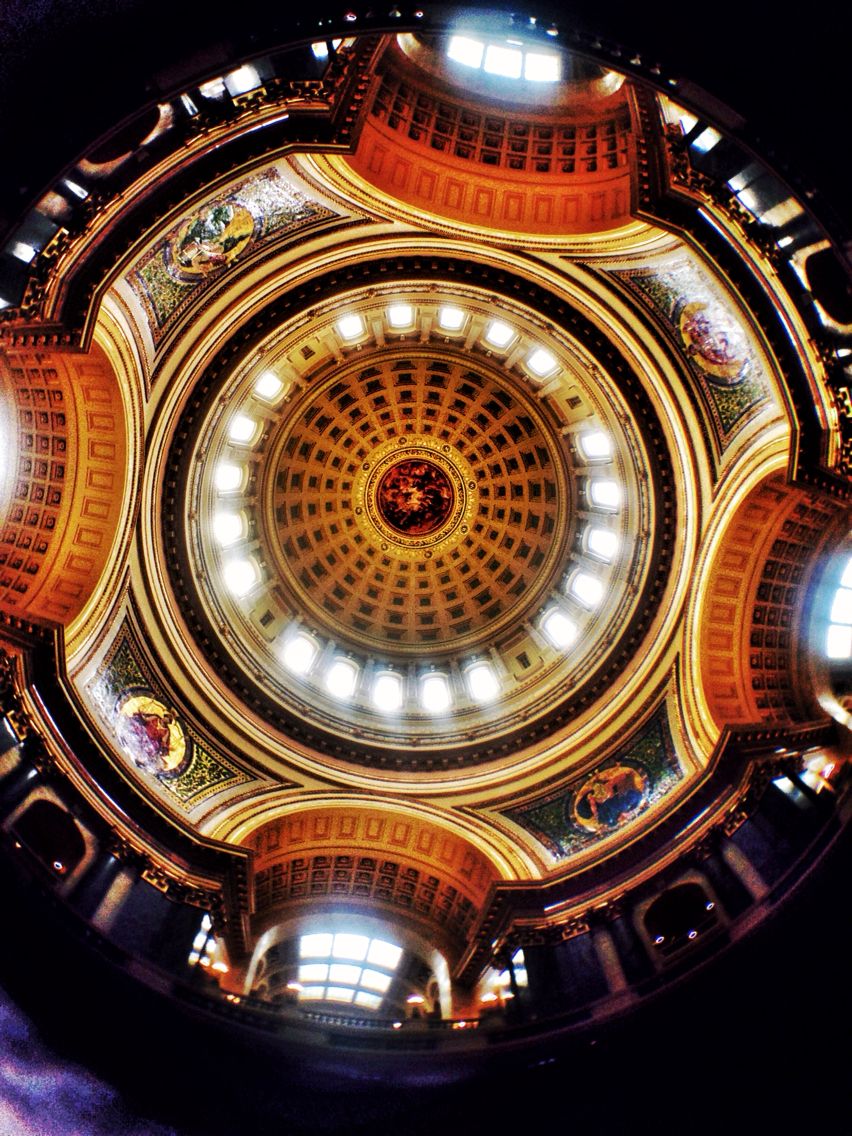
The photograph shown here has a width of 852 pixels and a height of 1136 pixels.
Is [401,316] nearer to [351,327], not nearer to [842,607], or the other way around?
[351,327]

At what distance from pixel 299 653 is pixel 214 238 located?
1354 centimetres

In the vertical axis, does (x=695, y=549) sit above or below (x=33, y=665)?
above

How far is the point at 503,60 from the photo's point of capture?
1503 centimetres

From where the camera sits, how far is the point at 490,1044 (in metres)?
13.3

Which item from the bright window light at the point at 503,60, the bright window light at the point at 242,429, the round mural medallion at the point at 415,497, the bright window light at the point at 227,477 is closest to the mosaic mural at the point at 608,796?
the round mural medallion at the point at 415,497

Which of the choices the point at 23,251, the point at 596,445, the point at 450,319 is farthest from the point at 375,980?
the point at 450,319

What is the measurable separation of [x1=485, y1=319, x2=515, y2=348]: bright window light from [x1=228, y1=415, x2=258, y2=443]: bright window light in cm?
814

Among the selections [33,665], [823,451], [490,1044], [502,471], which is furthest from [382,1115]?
[502,471]

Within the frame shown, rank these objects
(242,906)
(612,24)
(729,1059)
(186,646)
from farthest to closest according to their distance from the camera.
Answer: (186,646) → (242,906) → (729,1059) → (612,24)

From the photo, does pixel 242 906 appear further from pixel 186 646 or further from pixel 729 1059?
pixel 729 1059

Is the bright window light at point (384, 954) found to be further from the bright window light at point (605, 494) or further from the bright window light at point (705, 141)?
the bright window light at point (705, 141)

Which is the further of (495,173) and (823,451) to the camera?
(495,173)

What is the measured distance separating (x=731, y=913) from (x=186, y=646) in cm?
1446

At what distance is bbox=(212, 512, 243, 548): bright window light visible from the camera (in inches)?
910
